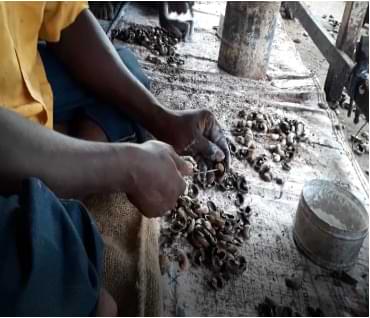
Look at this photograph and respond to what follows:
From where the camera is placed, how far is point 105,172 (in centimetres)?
95

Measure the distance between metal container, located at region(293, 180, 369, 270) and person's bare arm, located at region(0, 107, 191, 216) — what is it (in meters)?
0.55

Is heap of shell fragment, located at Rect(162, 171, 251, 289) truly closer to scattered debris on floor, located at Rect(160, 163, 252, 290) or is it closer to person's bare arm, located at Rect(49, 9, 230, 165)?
scattered debris on floor, located at Rect(160, 163, 252, 290)

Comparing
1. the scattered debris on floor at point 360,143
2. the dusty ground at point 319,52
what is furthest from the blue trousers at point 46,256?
the scattered debris on floor at point 360,143

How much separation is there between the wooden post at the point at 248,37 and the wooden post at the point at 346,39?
1.36 feet

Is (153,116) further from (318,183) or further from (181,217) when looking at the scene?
(318,183)

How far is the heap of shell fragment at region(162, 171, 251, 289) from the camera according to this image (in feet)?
4.62

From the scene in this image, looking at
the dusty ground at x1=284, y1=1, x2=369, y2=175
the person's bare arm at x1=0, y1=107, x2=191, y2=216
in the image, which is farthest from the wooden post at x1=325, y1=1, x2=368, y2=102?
the person's bare arm at x1=0, y1=107, x2=191, y2=216

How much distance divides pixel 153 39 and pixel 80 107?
1.51 metres

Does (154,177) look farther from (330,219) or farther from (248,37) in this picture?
(248,37)

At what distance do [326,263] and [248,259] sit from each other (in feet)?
0.76

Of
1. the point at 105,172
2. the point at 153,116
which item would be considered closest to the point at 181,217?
the point at 153,116

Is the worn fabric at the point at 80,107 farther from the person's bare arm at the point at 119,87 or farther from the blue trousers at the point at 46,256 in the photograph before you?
the blue trousers at the point at 46,256

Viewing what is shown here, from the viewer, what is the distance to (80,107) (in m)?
1.43

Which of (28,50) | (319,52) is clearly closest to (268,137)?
(28,50)
